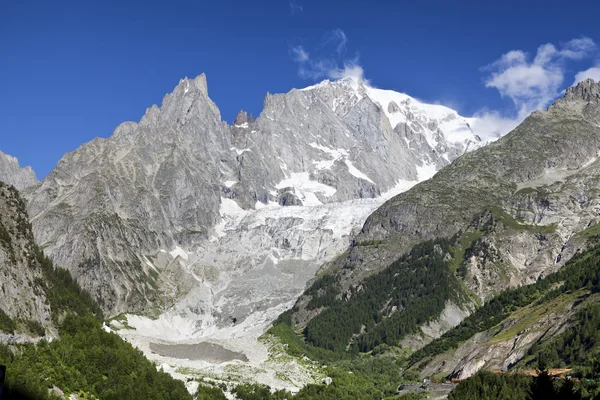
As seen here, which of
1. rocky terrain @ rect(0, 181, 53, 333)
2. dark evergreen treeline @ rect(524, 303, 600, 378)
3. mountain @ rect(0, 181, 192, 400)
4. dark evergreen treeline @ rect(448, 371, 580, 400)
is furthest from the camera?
dark evergreen treeline @ rect(524, 303, 600, 378)

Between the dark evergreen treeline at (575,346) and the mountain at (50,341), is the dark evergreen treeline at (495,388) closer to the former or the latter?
the dark evergreen treeline at (575,346)

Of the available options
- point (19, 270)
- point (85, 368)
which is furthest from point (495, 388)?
point (19, 270)

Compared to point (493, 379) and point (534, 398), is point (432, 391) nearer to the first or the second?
point (493, 379)

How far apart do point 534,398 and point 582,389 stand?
3937cm

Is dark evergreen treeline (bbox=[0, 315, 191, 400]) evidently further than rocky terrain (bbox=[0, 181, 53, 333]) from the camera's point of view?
No

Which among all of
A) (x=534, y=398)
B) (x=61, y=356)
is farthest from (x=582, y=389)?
(x=61, y=356)

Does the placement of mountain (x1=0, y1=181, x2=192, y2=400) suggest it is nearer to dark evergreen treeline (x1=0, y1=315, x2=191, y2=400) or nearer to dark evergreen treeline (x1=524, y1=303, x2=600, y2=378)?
dark evergreen treeline (x1=0, y1=315, x2=191, y2=400)

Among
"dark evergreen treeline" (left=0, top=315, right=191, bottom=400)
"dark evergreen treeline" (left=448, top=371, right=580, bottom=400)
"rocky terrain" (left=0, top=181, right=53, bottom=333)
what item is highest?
"rocky terrain" (left=0, top=181, right=53, bottom=333)

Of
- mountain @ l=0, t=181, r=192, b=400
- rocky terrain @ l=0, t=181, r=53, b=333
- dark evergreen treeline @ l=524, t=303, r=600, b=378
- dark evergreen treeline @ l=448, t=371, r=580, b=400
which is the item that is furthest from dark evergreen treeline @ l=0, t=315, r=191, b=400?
dark evergreen treeline @ l=524, t=303, r=600, b=378

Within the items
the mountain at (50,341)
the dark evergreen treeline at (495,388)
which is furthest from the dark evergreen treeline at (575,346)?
the mountain at (50,341)

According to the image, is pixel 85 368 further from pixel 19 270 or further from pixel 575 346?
pixel 575 346

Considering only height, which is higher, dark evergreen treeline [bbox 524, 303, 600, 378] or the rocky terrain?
the rocky terrain

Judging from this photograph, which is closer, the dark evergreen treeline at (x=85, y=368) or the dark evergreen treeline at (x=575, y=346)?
the dark evergreen treeline at (x=85, y=368)

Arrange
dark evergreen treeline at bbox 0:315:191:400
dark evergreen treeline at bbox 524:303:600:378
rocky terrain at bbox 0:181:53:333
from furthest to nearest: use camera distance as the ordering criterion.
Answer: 1. dark evergreen treeline at bbox 524:303:600:378
2. rocky terrain at bbox 0:181:53:333
3. dark evergreen treeline at bbox 0:315:191:400
